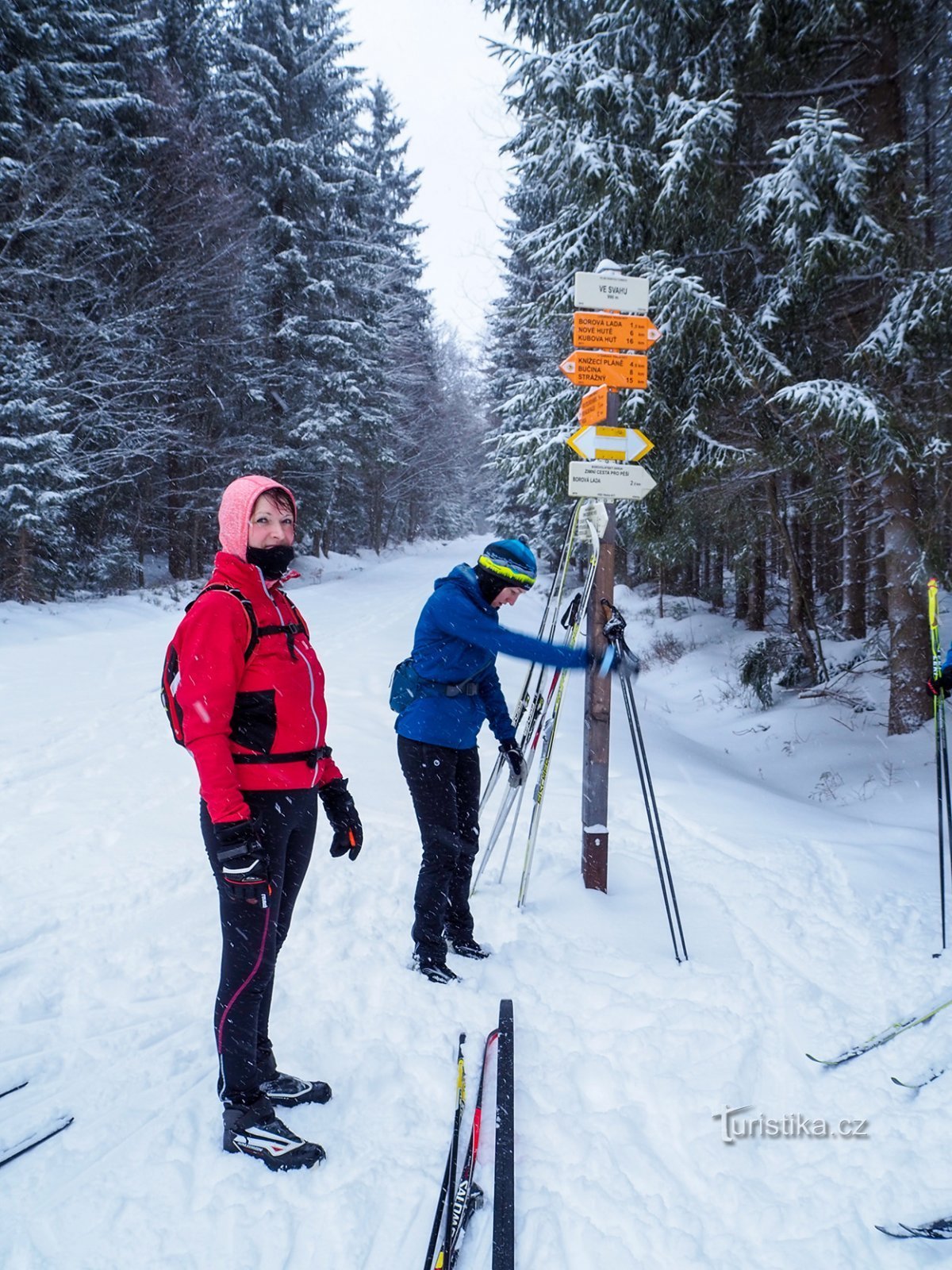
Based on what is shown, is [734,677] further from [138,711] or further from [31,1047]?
[31,1047]

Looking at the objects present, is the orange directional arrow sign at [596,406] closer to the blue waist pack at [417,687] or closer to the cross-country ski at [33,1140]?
the blue waist pack at [417,687]

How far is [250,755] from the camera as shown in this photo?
2422mm

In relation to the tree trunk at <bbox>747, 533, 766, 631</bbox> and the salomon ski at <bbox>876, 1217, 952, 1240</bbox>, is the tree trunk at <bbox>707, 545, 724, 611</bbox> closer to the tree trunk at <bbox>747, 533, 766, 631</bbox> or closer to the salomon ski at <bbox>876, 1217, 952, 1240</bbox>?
the tree trunk at <bbox>747, 533, 766, 631</bbox>

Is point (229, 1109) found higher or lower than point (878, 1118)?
higher

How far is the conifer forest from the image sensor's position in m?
6.56

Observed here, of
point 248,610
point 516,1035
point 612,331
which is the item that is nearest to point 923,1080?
point 516,1035

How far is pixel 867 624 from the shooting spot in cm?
1409

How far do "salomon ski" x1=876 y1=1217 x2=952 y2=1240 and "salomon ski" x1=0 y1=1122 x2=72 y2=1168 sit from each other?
2.76 m

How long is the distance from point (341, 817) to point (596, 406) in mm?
3081

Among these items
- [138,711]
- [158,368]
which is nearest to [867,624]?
[138,711]

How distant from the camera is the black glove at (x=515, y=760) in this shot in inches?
163

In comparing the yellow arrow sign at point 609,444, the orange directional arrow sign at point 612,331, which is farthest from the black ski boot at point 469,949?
the orange directional arrow sign at point 612,331

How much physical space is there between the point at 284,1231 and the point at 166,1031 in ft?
3.91

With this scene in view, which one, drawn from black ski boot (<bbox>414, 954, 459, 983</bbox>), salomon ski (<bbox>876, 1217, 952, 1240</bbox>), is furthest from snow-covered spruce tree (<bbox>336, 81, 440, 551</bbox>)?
salomon ski (<bbox>876, 1217, 952, 1240</bbox>)
